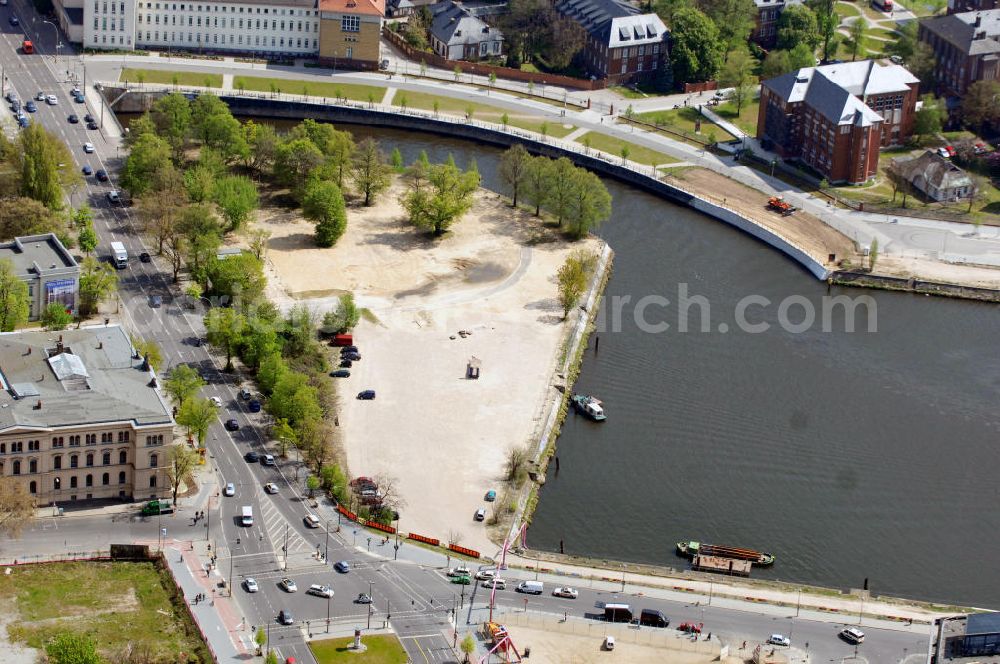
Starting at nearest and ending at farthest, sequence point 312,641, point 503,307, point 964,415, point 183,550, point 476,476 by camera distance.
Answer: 1. point 312,641
2. point 183,550
3. point 476,476
4. point 964,415
5. point 503,307

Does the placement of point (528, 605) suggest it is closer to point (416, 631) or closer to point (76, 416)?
point (416, 631)

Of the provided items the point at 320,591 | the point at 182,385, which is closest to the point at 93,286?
the point at 182,385

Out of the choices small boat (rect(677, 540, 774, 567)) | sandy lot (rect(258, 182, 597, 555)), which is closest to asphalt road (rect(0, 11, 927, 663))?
sandy lot (rect(258, 182, 597, 555))

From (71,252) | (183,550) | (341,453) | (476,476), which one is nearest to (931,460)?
(476,476)

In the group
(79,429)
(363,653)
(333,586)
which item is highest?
(79,429)

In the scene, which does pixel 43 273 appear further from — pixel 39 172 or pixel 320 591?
pixel 320 591

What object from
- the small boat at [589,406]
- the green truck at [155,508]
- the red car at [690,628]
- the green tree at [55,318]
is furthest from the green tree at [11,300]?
the red car at [690,628]

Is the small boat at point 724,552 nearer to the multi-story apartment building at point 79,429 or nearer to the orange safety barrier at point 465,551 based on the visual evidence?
the orange safety barrier at point 465,551
